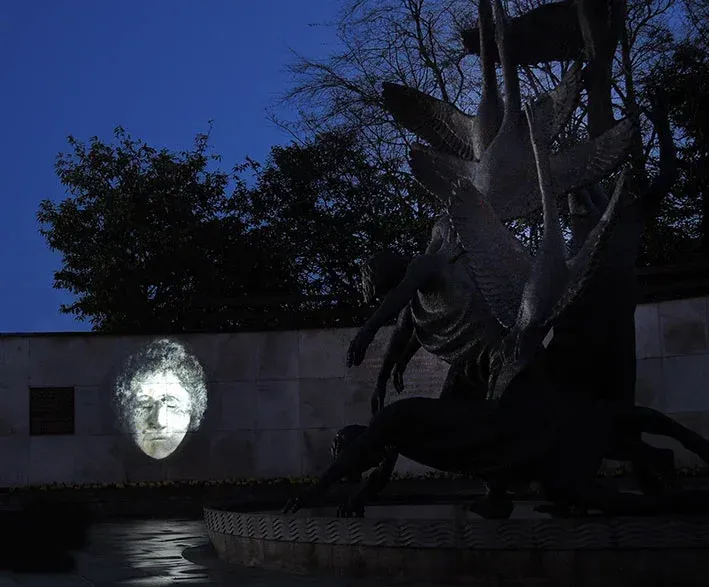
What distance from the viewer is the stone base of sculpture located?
548 centimetres

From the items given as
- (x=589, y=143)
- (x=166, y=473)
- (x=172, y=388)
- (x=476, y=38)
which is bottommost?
(x=166, y=473)

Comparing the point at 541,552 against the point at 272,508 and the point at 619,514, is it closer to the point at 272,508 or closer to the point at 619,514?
the point at 619,514

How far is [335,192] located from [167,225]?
382 cm

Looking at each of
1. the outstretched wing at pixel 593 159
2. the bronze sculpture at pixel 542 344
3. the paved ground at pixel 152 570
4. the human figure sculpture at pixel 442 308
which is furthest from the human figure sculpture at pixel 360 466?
the outstretched wing at pixel 593 159

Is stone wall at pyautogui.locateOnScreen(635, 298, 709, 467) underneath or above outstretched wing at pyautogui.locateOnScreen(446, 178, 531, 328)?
underneath

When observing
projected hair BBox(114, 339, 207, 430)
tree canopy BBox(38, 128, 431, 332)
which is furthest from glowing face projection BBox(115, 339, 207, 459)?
tree canopy BBox(38, 128, 431, 332)

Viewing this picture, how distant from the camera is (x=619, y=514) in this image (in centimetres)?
607

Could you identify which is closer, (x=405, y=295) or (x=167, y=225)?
(x=405, y=295)

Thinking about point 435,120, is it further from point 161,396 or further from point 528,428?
point 161,396

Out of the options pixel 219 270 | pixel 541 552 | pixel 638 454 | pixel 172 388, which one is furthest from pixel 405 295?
pixel 219 270

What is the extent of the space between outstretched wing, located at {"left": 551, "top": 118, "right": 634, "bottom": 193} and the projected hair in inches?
346

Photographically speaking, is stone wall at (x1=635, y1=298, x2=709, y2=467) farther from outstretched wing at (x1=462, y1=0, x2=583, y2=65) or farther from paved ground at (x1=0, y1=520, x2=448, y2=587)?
paved ground at (x1=0, y1=520, x2=448, y2=587)

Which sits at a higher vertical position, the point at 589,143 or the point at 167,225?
the point at 167,225

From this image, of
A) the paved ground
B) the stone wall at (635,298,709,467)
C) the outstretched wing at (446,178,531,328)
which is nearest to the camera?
the paved ground
